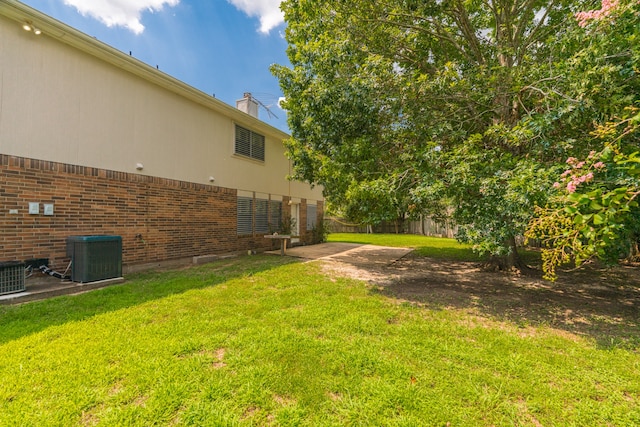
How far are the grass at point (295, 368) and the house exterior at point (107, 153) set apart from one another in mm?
2337

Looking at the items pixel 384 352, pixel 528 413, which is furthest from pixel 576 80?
pixel 384 352

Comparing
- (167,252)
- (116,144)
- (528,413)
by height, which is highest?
(116,144)

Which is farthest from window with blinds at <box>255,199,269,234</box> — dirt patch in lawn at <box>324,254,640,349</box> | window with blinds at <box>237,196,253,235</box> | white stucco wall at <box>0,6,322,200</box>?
dirt patch in lawn at <box>324,254,640,349</box>

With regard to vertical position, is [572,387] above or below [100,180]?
below

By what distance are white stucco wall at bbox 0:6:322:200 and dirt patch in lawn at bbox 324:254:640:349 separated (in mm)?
5802

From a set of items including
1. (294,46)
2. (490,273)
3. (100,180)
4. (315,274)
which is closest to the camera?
(100,180)

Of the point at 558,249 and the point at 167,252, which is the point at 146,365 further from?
the point at 167,252

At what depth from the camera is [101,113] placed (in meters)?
6.52

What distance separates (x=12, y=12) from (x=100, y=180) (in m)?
3.31

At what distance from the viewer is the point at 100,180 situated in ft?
21.5

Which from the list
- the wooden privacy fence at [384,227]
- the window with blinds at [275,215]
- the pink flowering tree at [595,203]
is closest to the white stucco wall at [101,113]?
the window with blinds at [275,215]

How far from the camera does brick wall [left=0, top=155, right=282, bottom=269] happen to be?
5312 millimetres

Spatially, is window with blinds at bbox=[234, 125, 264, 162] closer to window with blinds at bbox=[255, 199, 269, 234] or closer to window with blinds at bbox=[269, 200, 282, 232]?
window with blinds at bbox=[255, 199, 269, 234]

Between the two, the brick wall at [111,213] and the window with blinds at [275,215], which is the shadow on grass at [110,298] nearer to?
the brick wall at [111,213]
